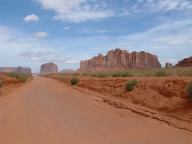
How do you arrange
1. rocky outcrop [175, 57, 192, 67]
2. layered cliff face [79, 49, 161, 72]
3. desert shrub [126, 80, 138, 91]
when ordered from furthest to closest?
layered cliff face [79, 49, 161, 72], rocky outcrop [175, 57, 192, 67], desert shrub [126, 80, 138, 91]

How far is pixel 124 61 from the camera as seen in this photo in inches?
6786

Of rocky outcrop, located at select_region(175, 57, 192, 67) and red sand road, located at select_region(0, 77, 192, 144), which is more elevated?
rocky outcrop, located at select_region(175, 57, 192, 67)

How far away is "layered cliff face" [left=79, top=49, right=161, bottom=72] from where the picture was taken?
16525 cm

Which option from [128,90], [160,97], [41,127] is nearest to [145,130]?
[41,127]

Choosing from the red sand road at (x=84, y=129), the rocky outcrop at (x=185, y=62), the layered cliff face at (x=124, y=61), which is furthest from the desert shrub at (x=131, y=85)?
the layered cliff face at (x=124, y=61)

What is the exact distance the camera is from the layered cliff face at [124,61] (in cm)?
16525

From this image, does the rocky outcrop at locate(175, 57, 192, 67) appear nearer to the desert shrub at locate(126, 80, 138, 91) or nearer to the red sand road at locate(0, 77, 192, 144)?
the desert shrub at locate(126, 80, 138, 91)

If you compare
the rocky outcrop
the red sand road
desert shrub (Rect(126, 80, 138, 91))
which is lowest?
the red sand road

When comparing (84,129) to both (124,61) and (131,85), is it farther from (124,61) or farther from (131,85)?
(124,61)

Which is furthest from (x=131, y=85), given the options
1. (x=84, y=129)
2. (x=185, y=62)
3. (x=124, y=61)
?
(x=124, y=61)

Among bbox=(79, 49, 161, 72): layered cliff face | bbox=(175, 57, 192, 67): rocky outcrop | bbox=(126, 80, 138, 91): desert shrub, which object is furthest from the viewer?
bbox=(79, 49, 161, 72): layered cliff face

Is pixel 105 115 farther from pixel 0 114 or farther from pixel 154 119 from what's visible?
pixel 0 114

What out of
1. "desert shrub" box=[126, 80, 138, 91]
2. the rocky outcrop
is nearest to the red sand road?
"desert shrub" box=[126, 80, 138, 91]

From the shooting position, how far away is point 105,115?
16.1 m
